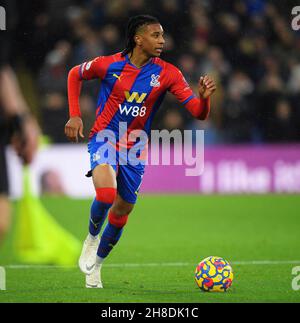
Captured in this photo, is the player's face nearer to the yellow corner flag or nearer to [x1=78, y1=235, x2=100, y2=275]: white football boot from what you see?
[x1=78, y1=235, x2=100, y2=275]: white football boot

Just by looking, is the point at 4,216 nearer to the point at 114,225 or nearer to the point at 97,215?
the point at 97,215

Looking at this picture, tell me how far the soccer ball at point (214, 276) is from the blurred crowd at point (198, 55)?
27.2ft

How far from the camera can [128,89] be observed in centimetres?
749

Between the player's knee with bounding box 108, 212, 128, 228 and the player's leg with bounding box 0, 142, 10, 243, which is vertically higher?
the player's leg with bounding box 0, 142, 10, 243

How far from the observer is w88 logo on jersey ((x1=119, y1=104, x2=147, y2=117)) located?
295 inches

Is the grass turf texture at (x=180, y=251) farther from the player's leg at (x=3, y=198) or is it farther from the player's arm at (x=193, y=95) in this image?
the player's leg at (x=3, y=198)

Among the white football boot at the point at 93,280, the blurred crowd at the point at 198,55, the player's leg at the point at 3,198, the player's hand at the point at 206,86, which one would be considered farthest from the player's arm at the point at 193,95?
the blurred crowd at the point at 198,55

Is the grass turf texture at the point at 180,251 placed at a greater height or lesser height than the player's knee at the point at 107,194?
lesser

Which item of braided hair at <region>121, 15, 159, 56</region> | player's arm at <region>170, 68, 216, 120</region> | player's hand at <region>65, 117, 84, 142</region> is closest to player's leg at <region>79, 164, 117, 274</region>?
player's hand at <region>65, 117, 84, 142</region>

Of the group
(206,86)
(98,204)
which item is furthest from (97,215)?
(206,86)

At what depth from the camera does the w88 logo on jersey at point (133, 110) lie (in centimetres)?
749

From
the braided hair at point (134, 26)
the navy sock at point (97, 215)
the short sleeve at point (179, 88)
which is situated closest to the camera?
the navy sock at point (97, 215)

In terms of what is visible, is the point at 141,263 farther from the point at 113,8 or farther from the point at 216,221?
the point at 113,8

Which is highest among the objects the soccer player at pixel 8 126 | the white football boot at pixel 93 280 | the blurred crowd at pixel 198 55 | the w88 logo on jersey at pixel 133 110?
the blurred crowd at pixel 198 55
